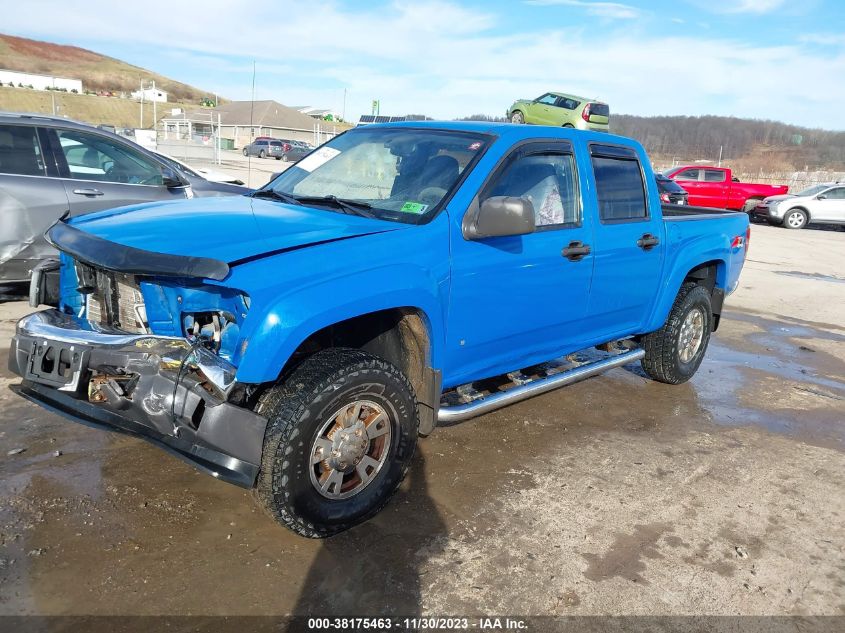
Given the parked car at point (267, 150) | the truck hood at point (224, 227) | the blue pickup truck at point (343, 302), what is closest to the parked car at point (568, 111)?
the blue pickup truck at point (343, 302)

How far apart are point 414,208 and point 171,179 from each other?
13.2ft

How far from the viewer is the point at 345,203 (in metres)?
3.73

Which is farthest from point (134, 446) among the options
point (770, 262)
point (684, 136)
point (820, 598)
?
point (684, 136)

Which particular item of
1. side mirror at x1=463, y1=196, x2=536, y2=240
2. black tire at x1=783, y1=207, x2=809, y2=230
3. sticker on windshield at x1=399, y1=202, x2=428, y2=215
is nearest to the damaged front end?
sticker on windshield at x1=399, y1=202, x2=428, y2=215

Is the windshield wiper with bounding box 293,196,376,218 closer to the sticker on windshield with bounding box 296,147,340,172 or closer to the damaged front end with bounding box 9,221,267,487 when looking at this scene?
the sticker on windshield with bounding box 296,147,340,172

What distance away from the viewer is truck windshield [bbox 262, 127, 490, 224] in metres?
3.65

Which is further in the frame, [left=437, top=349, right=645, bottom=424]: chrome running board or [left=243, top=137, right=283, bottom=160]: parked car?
[left=243, top=137, right=283, bottom=160]: parked car

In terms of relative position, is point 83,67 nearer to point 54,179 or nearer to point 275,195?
point 54,179

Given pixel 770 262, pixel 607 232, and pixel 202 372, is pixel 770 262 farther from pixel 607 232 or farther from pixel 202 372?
A: pixel 202 372

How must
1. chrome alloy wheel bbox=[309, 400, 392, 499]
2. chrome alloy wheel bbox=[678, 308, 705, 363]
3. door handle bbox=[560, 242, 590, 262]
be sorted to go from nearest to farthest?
chrome alloy wheel bbox=[309, 400, 392, 499] → door handle bbox=[560, 242, 590, 262] → chrome alloy wheel bbox=[678, 308, 705, 363]

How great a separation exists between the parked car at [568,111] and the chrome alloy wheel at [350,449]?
17478 millimetres

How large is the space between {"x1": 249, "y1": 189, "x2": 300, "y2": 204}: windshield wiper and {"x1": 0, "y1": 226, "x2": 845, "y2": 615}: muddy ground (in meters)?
1.65

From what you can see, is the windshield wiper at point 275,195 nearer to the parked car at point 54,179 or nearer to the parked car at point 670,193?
the parked car at point 54,179

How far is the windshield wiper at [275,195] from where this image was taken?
3995 millimetres
